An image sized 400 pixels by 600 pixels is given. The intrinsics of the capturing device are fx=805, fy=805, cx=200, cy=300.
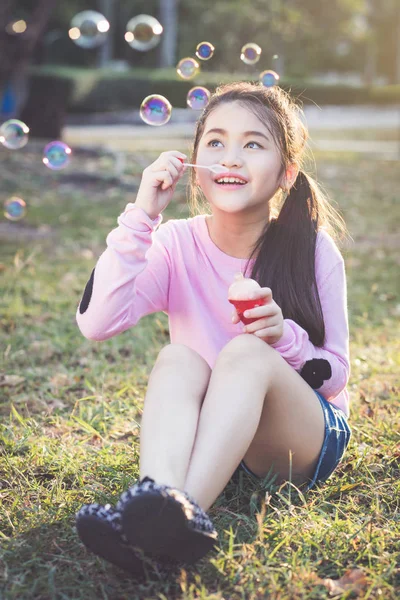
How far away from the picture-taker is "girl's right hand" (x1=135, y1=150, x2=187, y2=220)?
2139mm

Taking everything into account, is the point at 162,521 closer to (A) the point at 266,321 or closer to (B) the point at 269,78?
(A) the point at 266,321

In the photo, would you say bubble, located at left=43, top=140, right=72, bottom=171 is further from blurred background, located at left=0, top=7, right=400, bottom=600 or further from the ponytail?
the ponytail

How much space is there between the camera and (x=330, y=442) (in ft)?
7.07

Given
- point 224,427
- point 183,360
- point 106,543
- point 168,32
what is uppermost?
point 168,32

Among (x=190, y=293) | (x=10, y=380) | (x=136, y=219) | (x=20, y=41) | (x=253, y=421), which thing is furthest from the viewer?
(x=20, y=41)

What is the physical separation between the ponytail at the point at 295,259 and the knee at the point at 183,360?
0.33m

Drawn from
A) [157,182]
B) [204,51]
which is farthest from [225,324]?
[204,51]

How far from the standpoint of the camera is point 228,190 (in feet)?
7.11

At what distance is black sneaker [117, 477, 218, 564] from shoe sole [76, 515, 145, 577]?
3 centimetres

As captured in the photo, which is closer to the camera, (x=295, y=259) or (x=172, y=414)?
(x=172, y=414)

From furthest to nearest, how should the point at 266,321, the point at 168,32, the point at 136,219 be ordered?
the point at 168,32, the point at 136,219, the point at 266,321

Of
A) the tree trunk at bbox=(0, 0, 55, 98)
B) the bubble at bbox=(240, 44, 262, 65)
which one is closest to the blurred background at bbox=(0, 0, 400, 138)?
the tree trunk at bbox=(0, 0, 55, 98)

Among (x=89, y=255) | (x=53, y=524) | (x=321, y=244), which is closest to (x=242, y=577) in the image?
(x=53, y=524)

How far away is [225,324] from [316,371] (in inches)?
12.6
